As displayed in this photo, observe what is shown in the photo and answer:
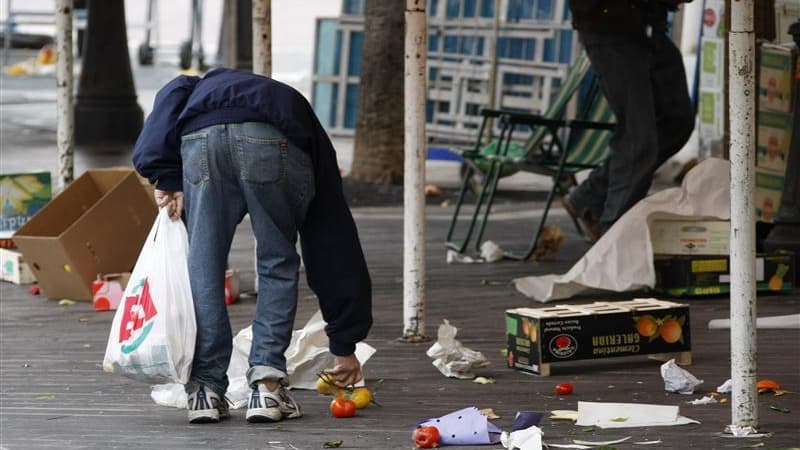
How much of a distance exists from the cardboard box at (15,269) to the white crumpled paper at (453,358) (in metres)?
3.21

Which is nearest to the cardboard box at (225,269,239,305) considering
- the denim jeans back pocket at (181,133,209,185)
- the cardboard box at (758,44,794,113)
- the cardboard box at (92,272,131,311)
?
the cardboard box at (92,272,131,311)

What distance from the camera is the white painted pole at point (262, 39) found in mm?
6727

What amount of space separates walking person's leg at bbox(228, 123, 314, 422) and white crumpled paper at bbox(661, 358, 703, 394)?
128cm

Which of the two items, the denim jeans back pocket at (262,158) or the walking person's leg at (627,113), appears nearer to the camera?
the denim jeans back pocket at (262,158)

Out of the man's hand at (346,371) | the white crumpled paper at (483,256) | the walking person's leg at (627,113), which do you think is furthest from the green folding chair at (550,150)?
the man's hand at (346,371)

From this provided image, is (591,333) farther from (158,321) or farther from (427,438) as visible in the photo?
(158,321)

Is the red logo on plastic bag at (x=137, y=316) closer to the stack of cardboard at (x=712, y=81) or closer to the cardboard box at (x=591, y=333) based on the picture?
the cardboard box at (x=591, y=333)

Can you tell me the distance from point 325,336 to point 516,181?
7513 mm

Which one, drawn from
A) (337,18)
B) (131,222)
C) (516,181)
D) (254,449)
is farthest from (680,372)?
(337,18)

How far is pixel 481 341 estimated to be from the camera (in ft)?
20.3

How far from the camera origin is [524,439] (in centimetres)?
427

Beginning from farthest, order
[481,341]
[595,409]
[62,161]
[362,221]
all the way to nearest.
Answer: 1. [362,221]
2. [62,161]
3. [481,341]
4. [595,409]

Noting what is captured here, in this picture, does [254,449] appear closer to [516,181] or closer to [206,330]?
[206,330]

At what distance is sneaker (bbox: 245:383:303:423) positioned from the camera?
15.4 ft
